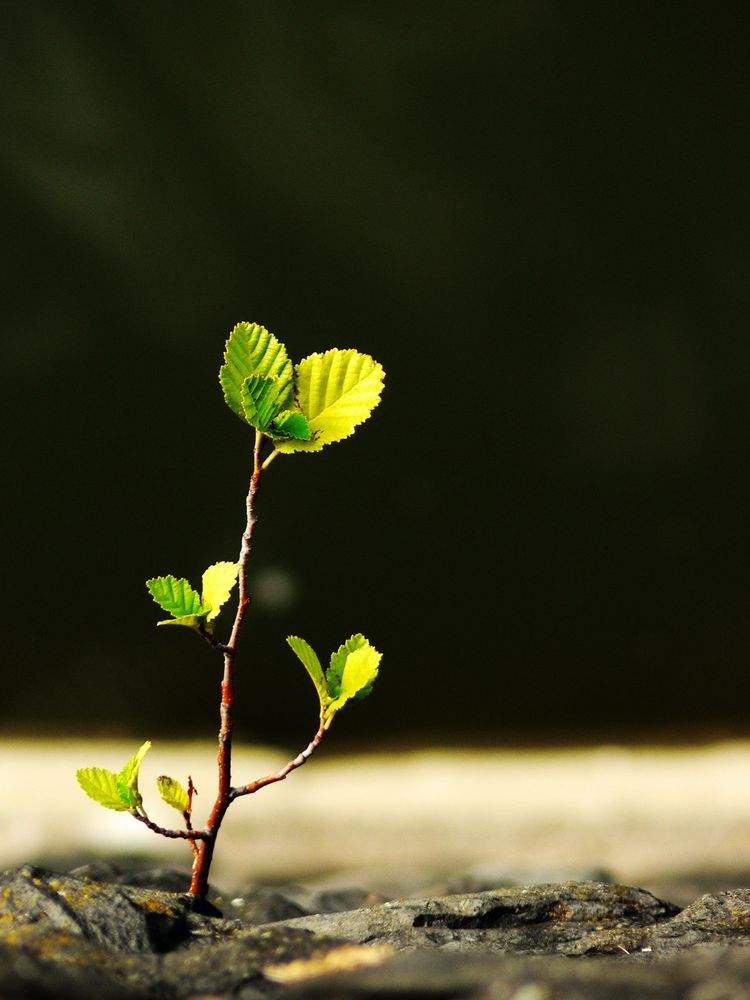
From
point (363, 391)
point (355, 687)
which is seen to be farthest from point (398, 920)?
point (363, 391)

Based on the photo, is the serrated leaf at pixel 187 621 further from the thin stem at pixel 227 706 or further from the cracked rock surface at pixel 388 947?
the cracked rock surface at pixel 388 947

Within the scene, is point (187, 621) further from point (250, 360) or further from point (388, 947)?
point (388, 947)

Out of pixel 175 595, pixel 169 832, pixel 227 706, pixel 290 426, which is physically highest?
pixel 290 426

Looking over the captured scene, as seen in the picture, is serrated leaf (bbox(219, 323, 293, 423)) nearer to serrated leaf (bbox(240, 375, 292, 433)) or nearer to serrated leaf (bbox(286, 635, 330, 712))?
serrated leaf (bbox(240, 375, 292, 433))

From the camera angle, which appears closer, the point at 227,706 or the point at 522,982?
the point at 522,982

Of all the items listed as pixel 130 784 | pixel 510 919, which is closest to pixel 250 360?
pixel 130 784

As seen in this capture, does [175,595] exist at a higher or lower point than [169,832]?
higher

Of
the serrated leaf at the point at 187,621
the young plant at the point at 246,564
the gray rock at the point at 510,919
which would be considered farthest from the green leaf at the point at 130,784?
the gray rock at the point at 510,919

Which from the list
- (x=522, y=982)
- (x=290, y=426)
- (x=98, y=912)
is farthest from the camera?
(x=290, y=426)
